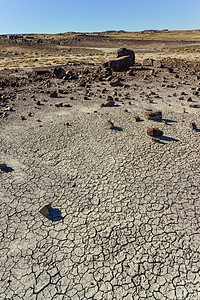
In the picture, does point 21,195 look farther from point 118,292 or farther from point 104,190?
point 118,292

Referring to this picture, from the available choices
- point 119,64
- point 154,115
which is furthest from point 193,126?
point 119,64

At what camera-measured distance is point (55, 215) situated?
477cm

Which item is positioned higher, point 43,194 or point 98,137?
point 98,137

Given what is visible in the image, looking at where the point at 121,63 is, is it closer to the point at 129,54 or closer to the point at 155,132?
the point at 129,54

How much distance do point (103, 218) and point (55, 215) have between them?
1.23m

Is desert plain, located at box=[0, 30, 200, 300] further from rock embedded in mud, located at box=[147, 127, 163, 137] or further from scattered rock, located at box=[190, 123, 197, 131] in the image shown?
rock embedded in mud, located at box=[147, 127, 163, 137]

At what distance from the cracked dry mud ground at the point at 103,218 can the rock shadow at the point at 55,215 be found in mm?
93

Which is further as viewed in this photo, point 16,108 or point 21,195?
point 16,108

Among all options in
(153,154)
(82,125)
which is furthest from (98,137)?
(153,154)

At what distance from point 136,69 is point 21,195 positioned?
1865cm

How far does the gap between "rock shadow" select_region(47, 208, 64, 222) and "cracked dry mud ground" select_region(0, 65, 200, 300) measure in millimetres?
93

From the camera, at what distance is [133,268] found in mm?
3631

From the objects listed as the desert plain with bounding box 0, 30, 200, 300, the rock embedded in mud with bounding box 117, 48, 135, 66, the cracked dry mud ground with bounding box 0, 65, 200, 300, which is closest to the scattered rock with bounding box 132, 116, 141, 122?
the desert plain with bounding box 0, 30, 200, 300

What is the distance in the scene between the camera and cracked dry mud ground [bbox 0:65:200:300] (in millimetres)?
3480
